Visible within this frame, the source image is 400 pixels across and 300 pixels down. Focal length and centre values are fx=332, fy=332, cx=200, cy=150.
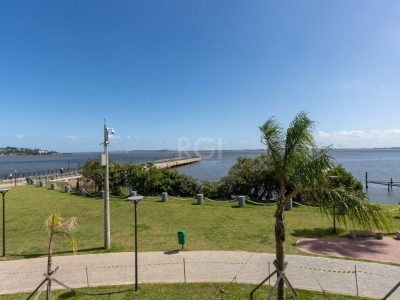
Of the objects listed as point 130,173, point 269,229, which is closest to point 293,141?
point 269,229

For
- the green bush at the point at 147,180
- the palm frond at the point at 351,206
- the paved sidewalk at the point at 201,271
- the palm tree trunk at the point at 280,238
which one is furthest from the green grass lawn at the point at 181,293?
the green bush at the point at 147,180

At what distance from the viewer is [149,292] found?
1012cm

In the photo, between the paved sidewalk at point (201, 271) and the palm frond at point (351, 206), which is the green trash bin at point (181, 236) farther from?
the palm frond at point (351, 206)

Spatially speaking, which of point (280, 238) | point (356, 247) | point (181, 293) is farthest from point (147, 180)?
point (280, 238)

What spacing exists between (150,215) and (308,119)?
15411 mm

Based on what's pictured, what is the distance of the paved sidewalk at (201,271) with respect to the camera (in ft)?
34.6

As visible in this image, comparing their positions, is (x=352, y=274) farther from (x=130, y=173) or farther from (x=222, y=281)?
(x=130, y=173)

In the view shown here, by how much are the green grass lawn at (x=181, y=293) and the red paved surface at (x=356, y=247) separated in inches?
180

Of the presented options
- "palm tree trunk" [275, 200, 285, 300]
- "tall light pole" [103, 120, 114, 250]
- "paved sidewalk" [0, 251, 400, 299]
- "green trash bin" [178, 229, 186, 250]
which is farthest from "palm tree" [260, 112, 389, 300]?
"tall light pole" [103, 120, 114, 250]

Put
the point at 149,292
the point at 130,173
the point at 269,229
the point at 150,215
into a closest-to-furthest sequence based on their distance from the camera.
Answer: the point at 149,292
the point at 269,229
the point at 150,215
the point at 130,173

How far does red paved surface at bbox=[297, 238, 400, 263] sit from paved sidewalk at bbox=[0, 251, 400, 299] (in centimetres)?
127

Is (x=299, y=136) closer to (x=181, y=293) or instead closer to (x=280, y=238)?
(x=280, y=238)

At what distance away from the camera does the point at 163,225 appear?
1891 cm

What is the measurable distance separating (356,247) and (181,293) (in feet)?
28.5
